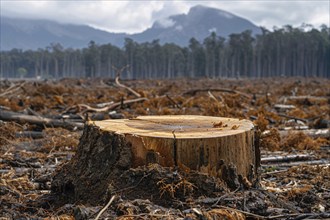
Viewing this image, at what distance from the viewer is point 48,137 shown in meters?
8.05

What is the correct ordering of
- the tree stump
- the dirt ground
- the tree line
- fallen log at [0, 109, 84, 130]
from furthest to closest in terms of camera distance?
the tree line
fallen log at [0, 109, 84, 130]
the tree stump
the dirt ground

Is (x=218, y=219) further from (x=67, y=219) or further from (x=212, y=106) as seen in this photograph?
(x=212, y=106)

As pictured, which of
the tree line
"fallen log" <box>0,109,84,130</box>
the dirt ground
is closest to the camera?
the dirt ground

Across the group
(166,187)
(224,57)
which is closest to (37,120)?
(166,187)

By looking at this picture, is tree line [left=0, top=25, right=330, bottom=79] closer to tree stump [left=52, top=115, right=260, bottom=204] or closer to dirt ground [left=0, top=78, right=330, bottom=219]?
dirt ground [left=0, top=78, right=330, bottom=219]

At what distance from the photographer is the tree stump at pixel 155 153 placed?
3.65 metres

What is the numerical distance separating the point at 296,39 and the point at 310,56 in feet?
16.3

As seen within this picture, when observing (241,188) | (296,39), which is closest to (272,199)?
(241,188)

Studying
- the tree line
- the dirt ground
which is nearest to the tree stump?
the dirt ground

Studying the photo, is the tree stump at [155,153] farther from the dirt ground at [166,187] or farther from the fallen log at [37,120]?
the fallen log at [37,120]

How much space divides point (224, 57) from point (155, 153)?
10760cm

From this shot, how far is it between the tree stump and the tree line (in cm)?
9651

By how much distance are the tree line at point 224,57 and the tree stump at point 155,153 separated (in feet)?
317

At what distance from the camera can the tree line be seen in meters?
102
